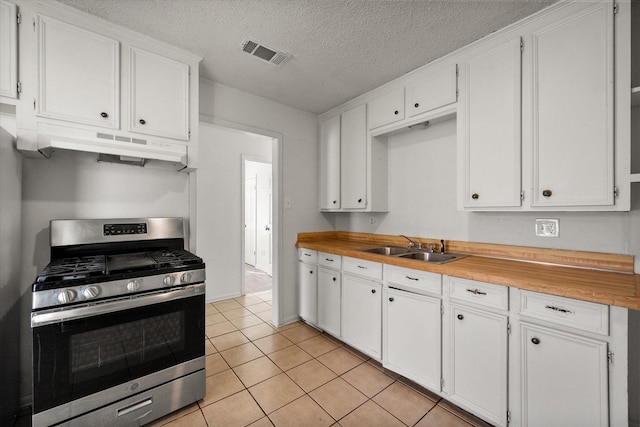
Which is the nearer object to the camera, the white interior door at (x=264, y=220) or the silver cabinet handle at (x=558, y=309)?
the silver cabinet handle at (x=558, y=309)

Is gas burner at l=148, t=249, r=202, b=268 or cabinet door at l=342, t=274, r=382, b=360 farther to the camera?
cabinet door at l=342, t=274, r=382, b=360

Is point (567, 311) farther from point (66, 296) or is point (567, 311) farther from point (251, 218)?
point (251, 218)

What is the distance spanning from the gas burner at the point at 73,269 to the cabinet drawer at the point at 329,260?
70.4 inches

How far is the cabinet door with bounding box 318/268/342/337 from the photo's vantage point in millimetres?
2629

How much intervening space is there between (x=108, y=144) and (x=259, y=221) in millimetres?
4030

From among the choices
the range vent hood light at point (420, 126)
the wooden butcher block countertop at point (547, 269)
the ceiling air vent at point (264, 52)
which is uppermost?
the ceiling air vent at point (264, 52)

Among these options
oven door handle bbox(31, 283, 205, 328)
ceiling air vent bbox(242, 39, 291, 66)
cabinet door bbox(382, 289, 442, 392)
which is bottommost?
cabinet door bbox(382, 289, 442, 392)

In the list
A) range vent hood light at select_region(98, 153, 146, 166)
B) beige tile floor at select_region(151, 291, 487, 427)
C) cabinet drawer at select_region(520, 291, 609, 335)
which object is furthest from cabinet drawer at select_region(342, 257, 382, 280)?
range vent hood light at select_region(98, 153, 146, 166)

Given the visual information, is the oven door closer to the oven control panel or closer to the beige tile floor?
the beige tile floor

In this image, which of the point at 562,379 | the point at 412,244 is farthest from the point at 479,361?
the point at 412,244

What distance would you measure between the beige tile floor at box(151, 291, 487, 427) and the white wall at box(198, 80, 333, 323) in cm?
64

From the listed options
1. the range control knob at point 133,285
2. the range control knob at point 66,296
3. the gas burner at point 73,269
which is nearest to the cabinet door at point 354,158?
the range control knob at point 133,285

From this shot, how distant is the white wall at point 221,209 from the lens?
3.74 meters

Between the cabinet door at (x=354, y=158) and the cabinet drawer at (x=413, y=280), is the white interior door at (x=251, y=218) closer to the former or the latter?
the cabinet door at (x=354, y=158)
